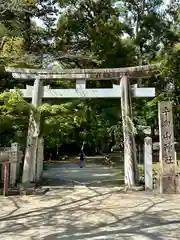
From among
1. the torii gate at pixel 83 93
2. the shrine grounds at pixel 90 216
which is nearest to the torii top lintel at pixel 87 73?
the torii gate at pixel 83 93

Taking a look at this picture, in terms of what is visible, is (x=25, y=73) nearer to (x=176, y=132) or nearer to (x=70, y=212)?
(x=70, y=212)

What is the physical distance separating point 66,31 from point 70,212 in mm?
14025

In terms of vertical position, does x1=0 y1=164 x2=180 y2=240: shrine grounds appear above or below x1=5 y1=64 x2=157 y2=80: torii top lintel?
below

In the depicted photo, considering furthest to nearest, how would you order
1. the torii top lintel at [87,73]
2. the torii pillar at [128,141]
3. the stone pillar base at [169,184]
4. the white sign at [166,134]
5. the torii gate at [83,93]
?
1. the torii top lintel at [87,73]
2. the torii gate at [83,93]
3. the torii pillar at [128,141]
4. the white sign at [166,134]
5. the stone pillar base at [169,184]

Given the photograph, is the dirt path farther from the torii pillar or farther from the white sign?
the white sign

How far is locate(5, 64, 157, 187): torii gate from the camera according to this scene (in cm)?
959

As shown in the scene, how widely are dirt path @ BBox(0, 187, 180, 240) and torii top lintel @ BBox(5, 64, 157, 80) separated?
3.70m

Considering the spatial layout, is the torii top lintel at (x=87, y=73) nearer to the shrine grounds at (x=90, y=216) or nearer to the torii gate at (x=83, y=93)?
the torii gate at (x=83, y=93)

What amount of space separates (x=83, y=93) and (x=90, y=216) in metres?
4.69

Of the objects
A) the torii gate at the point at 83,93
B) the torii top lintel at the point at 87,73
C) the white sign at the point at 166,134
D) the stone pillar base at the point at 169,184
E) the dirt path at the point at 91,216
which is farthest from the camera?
the torii top lintel at the point at 87,73

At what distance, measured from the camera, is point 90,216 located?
6328mm

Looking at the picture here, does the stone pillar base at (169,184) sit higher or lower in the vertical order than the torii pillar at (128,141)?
lower

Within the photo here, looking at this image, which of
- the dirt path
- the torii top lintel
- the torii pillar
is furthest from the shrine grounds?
the torii top lintel

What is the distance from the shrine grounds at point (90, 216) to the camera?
510 centimetres
